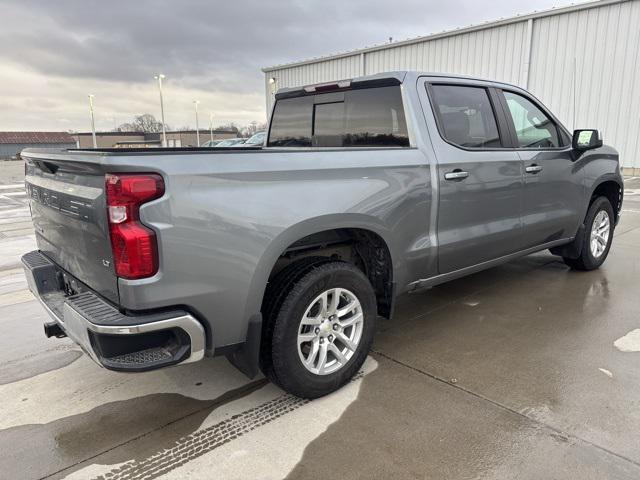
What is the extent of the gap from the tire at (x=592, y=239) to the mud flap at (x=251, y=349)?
412 cm

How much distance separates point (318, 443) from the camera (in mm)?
2516

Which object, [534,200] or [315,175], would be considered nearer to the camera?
[315,175]

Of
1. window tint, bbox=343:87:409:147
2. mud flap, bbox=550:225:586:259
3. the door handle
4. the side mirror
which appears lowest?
mud flap, bbox=550:225:586:259

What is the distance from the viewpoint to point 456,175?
348 cm

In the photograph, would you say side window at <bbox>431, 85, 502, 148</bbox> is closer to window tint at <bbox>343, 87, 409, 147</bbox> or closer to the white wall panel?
window tint at <bbox>343, 87, 409, 147</bbox>

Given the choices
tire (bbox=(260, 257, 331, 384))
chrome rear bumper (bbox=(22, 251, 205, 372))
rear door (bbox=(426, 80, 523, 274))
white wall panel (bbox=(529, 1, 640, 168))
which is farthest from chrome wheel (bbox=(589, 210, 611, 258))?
white wall panel (bbox=(529, 1, 640, 168))

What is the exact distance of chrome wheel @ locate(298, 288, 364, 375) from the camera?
2852 mm

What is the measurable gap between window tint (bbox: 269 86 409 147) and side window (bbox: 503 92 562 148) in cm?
133

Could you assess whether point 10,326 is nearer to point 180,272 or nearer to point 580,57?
point 180,272

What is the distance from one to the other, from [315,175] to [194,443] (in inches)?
61.4

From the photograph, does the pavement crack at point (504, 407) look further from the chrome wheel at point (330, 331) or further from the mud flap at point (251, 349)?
the mud flap at point (251, 349)

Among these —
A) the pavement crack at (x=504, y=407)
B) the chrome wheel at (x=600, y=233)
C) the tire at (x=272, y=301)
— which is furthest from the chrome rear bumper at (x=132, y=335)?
the chrome wheel at (x=600, y=233)

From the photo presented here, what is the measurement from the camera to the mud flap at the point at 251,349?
8.34 feet

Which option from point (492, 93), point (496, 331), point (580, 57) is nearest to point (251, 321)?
point (496, 331)
